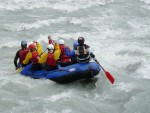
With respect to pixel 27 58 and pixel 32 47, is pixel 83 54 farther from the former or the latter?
pixel 27 58

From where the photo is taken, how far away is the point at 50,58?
32.8 ft

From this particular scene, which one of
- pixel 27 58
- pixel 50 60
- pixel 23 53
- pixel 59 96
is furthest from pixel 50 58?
pixel 59 96

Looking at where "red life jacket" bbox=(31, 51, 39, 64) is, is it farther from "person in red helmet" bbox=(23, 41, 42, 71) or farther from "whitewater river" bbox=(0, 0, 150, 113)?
"whitewater river" bbox=(0, 0, 150, 113)

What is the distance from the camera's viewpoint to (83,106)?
346 inches

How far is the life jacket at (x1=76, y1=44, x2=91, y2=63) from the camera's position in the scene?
9719mm

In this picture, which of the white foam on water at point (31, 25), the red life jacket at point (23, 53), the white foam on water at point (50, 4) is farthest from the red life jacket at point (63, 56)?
the white foam on water at point (50, 4)

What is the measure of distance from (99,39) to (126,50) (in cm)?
→ 181

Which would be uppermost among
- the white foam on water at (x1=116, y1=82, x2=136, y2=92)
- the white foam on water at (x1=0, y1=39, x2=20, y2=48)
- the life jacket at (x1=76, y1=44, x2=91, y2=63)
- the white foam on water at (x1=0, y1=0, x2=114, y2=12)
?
the life jacket at (x1=76, y1=44, x2=91, y2=63)

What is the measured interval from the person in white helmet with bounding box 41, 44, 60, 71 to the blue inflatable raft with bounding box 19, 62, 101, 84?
0.18m

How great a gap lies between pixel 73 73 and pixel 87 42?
15.8 feet

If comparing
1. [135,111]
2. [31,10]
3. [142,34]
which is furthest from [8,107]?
[31,10]

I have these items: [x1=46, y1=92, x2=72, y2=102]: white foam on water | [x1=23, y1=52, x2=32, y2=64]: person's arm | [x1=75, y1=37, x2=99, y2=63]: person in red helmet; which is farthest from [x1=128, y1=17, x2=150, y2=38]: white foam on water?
[x1=46, y1=92, x2=72, y2=102]: white foam on water

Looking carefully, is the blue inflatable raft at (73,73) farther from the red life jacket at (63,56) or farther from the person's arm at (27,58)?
the person's arm at (27,58)

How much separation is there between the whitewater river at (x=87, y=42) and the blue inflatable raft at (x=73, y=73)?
196 mm
